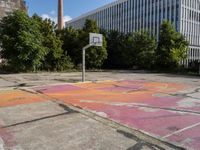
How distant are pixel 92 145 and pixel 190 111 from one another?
4723 mm

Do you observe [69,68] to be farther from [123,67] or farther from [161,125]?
[161,125]

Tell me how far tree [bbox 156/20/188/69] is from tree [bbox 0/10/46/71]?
665 inches

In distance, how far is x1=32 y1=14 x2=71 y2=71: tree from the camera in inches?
1233

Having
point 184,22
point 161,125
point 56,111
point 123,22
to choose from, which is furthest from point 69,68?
point 123,22

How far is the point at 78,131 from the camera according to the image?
632 centimetres

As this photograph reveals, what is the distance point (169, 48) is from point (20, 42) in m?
19.9

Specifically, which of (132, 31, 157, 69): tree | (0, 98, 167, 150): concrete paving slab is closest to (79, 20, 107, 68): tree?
(132, 31, 157, 69): tree

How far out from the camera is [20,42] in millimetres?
26547

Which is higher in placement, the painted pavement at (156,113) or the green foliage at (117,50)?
the green foliage at (117,50)

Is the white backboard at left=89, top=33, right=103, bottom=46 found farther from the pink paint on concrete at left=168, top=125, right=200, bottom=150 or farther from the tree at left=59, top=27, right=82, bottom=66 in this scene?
the pink paint on concrete at left=168, top=125, right=200, bottom=150

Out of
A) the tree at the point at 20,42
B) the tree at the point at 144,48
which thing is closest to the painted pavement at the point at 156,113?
the tree at the point at 20,42

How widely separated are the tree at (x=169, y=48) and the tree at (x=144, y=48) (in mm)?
1118

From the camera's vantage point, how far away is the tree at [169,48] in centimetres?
3472

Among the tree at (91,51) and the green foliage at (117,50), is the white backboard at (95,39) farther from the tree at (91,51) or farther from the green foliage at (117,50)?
the green foliage at (117,50)
